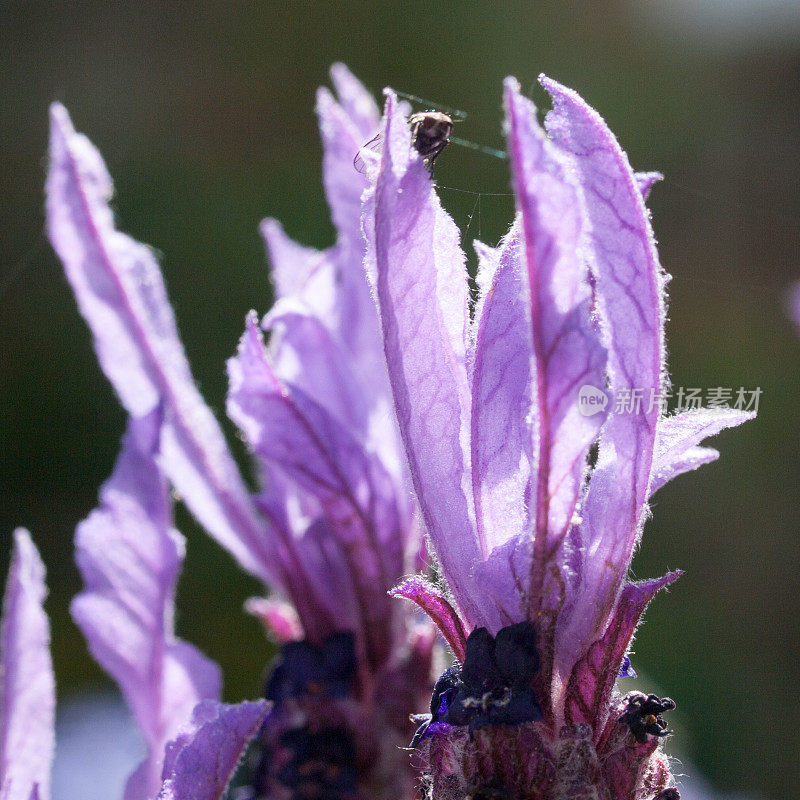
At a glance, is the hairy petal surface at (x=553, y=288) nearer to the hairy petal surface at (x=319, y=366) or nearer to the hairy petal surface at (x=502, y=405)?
the hairy petal surface at (x=502, y=405)

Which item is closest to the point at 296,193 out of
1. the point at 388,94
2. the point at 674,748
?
the point at 674,748

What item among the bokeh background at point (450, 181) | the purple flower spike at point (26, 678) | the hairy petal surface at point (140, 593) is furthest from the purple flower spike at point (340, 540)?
the bokeh background at point (450, 181)

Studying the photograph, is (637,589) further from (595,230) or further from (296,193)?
(296,193)

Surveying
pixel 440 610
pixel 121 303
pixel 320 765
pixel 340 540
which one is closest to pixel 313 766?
pixel 320 765

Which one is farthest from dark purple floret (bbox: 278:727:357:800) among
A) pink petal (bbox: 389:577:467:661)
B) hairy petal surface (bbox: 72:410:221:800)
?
pink petal (bbox: 389:577:467:661)

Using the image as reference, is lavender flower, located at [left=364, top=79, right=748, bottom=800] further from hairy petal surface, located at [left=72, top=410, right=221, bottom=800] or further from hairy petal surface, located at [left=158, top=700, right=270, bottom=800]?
hairy petal surface, located at [left=72, top=410, right=221, bottom=800]

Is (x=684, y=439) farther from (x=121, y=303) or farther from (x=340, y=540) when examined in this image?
(x=121, y=303)

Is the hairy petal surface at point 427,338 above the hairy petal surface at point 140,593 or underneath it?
above

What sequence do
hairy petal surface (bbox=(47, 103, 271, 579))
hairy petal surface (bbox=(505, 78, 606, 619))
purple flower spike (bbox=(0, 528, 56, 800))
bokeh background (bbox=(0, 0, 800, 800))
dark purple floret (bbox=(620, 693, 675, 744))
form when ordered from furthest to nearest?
bokeh background (bbox=(0, 0, 800, 800))
hairy petal surface (bbox=(47, 103, 271, 579))
purple flower spike (bbox=(0, 528, 56, 800))
dark purple floret (bbox=(620, 693, 675, 744))
hairy petal surface (bbox=(505, 78, 606, 619))
